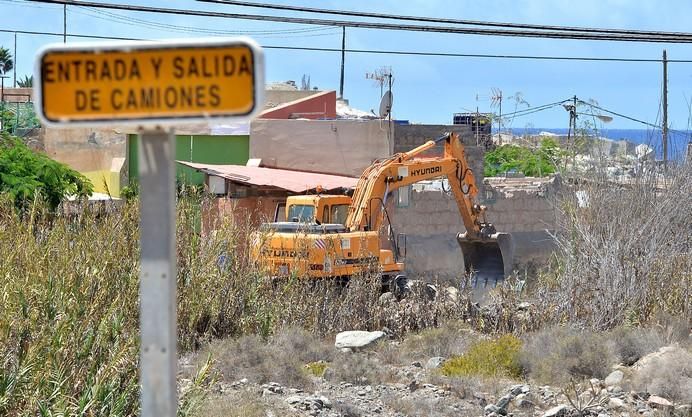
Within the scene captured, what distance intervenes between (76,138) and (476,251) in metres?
14.1

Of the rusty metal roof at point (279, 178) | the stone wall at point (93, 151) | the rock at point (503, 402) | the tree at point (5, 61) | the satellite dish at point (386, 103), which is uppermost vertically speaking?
the tree at point (5, 61)

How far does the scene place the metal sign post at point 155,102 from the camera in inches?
123

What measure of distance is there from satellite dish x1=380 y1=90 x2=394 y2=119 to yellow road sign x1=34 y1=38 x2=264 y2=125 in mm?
25786

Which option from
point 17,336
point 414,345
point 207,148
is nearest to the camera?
point 17,336

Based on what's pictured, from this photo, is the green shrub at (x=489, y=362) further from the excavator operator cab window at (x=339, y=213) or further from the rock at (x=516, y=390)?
the excavator operator cab window at (x=339, y=213)

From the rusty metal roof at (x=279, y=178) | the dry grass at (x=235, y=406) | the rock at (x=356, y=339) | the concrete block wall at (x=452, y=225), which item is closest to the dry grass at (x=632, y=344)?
the rock at (x=356, y=339)

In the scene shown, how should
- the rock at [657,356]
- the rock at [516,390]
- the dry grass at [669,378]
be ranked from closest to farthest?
the dry grass at [669,378], the rock at [516,390], the rock at [657,356]

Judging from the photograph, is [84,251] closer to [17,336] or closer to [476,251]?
[17,336]

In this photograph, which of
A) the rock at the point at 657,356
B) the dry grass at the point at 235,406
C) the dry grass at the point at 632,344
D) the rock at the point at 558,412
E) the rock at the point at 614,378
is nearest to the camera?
the dry grass at the point at 235,406

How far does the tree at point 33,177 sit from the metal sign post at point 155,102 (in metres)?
19.9

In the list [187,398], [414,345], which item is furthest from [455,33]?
[187,398]

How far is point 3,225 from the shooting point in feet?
39.4

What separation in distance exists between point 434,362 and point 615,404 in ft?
10.9

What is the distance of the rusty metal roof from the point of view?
80.2 ft
